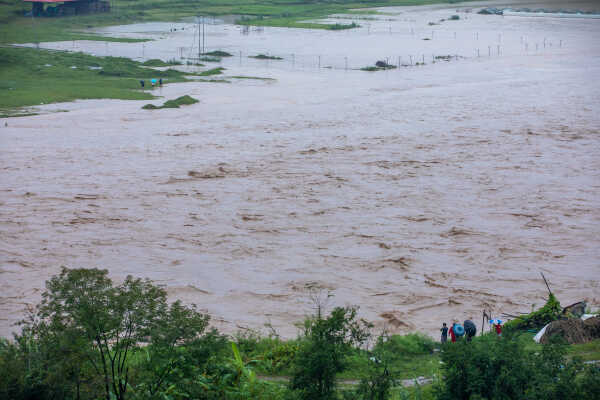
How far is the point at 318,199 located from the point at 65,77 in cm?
2148

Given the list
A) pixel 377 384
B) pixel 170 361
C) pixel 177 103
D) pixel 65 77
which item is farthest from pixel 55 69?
pixel 377 384

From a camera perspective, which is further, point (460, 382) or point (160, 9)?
point (160, 9)

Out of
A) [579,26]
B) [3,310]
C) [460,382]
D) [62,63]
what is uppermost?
[579,26]

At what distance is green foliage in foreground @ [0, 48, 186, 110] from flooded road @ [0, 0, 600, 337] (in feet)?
4.87

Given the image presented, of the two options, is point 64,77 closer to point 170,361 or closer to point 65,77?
point 65,77

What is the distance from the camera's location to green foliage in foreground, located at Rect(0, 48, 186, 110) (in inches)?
1091

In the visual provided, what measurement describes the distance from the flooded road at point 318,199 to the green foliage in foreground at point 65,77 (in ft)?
4.87

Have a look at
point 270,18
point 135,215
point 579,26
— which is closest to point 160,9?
point 270,18

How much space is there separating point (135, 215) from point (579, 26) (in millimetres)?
54479

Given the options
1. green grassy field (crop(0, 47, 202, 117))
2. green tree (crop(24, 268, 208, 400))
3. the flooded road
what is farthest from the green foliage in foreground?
green tree (crop(24, 268, 208, 400))

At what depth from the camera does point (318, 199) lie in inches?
636

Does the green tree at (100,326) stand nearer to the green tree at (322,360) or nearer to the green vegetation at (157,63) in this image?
the green tree at (322,360)

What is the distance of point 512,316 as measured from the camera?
10008mm

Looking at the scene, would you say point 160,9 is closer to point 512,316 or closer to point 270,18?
point 270,18
